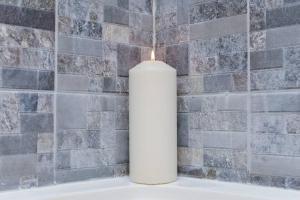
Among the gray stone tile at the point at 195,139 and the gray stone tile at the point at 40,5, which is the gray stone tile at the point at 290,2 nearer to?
the gray stone tile at the point at 195,139

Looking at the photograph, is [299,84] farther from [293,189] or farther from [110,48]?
[110,48]

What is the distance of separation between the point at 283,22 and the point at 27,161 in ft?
1.86

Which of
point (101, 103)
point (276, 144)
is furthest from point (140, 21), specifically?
point (276, 144)

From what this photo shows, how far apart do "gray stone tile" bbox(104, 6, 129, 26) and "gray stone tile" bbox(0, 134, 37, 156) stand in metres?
0.32

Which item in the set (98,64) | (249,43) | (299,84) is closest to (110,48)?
(98,64)

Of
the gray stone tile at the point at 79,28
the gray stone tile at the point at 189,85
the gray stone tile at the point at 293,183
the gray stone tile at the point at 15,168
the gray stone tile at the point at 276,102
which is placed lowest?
the gray stone tile at the point at 293,183

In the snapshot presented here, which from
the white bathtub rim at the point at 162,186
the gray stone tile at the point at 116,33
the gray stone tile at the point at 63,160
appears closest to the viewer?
the white bathtub rim at the point at 162,186

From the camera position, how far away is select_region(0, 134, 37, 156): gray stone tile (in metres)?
0.81

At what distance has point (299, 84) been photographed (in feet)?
2.67

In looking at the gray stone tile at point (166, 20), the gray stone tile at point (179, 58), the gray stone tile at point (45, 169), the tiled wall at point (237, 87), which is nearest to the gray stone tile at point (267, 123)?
the tiled wall at point (237, 87)

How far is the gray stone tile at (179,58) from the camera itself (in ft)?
3.31

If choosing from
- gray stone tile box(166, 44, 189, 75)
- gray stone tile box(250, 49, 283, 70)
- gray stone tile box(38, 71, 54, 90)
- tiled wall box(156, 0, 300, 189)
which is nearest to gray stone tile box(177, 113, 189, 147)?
tiled wall box(156, 0, 300, 189)

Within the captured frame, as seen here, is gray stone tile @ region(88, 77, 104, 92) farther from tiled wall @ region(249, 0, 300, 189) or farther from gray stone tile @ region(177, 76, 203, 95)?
tiled wall @ region(249, 0, 300, 189)

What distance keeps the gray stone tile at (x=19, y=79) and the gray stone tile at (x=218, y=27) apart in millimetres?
373
